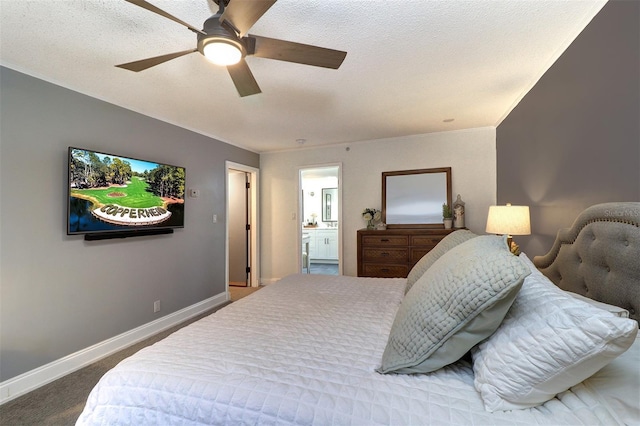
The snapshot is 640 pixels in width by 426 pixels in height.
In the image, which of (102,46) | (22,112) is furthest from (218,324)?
(22,112)

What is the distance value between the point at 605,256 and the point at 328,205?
6.43m

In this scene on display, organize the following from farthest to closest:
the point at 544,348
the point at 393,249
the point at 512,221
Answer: the point at 393,249 < the point at 512,221 < the point at 544,348

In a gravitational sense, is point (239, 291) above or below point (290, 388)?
below

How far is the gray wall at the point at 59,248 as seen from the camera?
Result: 6.57 feet

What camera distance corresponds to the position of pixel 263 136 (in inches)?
154

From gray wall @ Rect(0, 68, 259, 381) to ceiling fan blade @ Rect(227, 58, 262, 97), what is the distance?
168 cm

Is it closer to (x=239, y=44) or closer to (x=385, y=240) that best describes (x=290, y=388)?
(x=239, y=44)

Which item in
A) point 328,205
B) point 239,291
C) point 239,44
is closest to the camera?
point 239,44

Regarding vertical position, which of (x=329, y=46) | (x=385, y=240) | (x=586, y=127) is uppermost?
(x=329, y=46)

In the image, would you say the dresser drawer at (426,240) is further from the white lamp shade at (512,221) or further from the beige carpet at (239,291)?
Answer: the beige carpet at (239,291)

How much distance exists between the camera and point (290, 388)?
92cm

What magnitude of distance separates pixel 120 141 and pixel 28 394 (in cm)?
219

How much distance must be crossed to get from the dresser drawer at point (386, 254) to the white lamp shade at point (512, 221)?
1382 millimetres

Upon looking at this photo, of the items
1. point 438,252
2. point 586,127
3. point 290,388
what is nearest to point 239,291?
point 438,252
